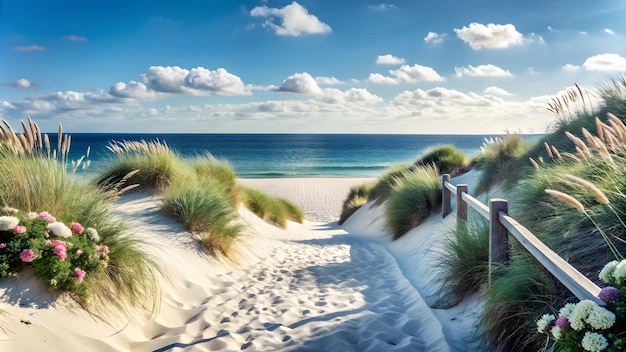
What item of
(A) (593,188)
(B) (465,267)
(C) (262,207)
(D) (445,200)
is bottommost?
(C) (262,207)

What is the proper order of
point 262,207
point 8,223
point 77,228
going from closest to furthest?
1. point 8,223
2. point 77,228
3. point 262,207

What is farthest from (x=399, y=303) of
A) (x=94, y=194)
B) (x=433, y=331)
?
(x=94, y=194)

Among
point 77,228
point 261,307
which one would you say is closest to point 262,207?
point 261,307

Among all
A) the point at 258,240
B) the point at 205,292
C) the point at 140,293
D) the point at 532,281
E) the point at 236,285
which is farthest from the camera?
the point at 258,240

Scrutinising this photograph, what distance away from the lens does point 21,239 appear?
13.6 feet

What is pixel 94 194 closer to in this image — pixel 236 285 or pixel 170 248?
pixel 170 248

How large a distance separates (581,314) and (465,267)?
300 cm

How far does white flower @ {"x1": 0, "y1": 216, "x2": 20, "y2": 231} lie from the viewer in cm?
410

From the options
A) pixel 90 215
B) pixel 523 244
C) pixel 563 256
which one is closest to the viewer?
pixel 523 244

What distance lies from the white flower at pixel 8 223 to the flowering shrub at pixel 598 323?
4334 mm

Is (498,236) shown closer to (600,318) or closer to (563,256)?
(563,256)

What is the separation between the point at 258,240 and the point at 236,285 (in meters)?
3.12

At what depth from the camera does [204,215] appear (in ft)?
25.2

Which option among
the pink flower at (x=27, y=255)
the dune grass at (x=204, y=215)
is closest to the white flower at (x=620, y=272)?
the pink flower at (x=27, y=255)
